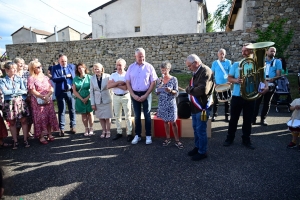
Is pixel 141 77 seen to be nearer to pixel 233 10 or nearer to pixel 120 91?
pixel 120 91

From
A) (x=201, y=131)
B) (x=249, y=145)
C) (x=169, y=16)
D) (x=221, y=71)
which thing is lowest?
(x=249, y=145)

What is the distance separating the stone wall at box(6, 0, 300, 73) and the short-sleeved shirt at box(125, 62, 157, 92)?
29.8 feet

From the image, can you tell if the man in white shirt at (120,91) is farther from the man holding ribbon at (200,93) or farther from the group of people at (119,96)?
the man holding ribbon at (200,93)

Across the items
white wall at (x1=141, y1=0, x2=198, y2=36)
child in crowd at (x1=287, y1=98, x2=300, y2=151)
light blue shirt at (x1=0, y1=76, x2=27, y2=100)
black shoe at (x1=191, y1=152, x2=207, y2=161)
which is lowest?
black shoe at (x1=191, y1=152, x2=207, y2=161)

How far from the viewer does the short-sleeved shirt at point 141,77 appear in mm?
4105

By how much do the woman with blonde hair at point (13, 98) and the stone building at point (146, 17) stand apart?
1679 centimetres

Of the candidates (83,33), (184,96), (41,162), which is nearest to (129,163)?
(41,162)

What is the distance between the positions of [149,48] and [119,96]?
943 cm

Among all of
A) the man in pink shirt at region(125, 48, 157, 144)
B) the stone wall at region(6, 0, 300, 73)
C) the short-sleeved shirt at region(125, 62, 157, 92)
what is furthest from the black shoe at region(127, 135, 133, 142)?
the stone wall at region(6, 0, 300, 73)

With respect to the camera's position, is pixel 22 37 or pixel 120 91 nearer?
pixel 120 91

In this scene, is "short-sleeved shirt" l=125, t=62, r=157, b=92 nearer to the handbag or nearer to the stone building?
the handbag

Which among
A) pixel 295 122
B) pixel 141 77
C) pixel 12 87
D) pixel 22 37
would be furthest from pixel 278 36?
pixel 22 37

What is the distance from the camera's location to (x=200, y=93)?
3.21 metres

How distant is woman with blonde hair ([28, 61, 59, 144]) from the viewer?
14.1 feet
